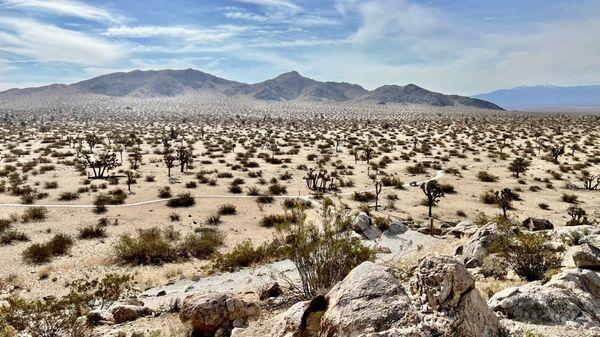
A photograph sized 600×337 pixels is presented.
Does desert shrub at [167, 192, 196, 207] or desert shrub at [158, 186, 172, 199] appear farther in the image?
desert shrub at [158, 186, 172, 199]

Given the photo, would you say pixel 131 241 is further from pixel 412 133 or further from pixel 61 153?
pixel 412 133

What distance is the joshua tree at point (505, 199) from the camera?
2152 centimetres

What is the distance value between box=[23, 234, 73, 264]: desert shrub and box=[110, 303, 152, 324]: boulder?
8028 millimetres

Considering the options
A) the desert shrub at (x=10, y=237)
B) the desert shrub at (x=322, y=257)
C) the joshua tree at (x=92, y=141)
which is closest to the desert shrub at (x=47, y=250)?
the desert shrub at (x=10, y=237)

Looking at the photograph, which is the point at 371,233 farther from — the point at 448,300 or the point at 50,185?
the point at 50,185

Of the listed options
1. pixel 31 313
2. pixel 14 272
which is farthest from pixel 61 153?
pixel 31 313

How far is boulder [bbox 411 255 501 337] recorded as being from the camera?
486 centimetres

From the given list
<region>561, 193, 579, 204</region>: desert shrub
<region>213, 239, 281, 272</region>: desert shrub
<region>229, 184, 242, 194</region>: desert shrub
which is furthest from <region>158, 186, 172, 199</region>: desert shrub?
<region>561, 193, 579, 204</region>: desert shrub

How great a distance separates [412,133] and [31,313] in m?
56.9

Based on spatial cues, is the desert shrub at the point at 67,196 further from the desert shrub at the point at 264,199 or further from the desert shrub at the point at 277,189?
the desert shrub at the point at 277,189

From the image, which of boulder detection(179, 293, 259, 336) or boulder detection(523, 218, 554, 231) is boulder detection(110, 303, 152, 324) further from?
boulder detection(523, 218, 554, 231)

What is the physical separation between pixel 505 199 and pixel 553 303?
52.7 feet

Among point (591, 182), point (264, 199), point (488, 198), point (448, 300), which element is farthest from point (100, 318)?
point (591, 182)

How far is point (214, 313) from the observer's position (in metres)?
8.33
